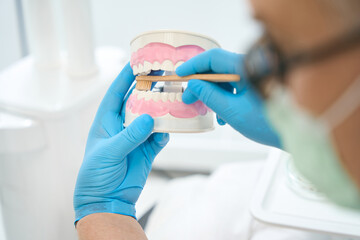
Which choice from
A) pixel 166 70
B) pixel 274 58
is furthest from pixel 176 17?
pixel 274 58

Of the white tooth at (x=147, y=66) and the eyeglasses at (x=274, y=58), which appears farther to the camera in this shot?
the white tooth at (x=147, y=66)

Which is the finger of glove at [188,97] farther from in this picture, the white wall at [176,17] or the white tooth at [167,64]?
the white wall at [176,17]

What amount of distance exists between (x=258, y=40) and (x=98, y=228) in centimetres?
54

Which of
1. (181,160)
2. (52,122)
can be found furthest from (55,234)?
(181,160)

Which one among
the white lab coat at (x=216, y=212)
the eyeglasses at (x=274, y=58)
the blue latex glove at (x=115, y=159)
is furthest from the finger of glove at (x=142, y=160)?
the eyeglasses at (x=274, y=58)

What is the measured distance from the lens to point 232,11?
1396mm

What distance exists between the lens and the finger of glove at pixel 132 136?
0.67 metres

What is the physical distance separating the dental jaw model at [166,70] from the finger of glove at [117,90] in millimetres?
104

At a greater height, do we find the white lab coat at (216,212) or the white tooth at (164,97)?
the white tooth at (164,97)

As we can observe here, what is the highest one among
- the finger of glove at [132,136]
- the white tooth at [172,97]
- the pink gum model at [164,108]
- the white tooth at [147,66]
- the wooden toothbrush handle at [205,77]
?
the white tooth at [147,66]

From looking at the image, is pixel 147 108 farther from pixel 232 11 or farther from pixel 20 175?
pixel 232 11

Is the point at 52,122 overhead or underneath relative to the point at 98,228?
overhead

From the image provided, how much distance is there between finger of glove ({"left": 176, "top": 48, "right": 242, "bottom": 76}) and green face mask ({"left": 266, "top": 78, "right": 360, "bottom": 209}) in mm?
249

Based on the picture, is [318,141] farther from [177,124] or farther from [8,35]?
[8,35]
